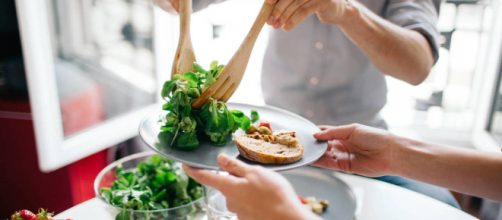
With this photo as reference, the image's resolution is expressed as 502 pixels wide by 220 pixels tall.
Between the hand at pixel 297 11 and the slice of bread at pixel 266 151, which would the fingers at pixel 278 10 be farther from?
the slice of bread at pixel 266 151

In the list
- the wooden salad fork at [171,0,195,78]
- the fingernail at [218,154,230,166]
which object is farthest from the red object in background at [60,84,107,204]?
the fingernail at [218,154,230,166]

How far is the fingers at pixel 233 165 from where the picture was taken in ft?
2.25

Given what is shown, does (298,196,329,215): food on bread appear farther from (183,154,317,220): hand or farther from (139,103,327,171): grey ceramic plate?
(183,154,317,220): hand

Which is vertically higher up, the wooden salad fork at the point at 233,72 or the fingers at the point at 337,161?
the wooden salad fork at the point at 233,72

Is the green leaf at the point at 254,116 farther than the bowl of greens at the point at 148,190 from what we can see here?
Yes

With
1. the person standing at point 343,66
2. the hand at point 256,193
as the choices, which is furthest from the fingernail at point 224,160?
the person standing at point 343,66

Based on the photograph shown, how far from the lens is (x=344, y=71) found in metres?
1.33

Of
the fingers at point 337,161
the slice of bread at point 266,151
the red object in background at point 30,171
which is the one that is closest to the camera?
the slice of bread at point 266,151

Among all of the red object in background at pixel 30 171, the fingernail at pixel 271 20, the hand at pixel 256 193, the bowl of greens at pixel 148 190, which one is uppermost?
the fingernail at pixel 271 20

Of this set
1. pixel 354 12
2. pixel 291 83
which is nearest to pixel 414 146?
pixel 354 12

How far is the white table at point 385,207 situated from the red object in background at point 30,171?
587 mm

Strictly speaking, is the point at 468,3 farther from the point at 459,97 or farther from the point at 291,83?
the point at 291,83

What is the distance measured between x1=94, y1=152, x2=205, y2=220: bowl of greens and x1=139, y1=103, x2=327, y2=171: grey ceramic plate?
0.11 meters

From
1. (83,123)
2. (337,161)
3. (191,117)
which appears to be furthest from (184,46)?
(83,123)
